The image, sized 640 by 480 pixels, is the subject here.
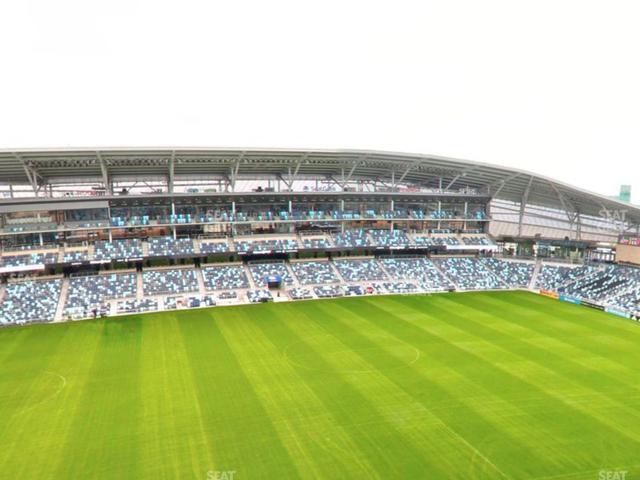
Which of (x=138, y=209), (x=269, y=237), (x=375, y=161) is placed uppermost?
(x=375, y=161)

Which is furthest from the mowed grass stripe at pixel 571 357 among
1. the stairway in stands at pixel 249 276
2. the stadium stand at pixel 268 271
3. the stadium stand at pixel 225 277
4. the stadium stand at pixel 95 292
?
the stadium stand at pixel 95 292

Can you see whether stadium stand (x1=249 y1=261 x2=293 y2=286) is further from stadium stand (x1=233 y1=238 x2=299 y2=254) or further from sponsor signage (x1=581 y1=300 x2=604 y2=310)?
sponsor signage (x1=581 y1=300 x2=604 y2=310)

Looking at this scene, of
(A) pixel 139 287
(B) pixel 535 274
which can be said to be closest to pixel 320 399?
(A) pixel 139 287

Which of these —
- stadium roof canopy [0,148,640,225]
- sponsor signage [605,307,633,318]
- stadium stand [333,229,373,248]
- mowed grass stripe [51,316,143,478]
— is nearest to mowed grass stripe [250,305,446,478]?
mowed grass stripe [51,316,143,478]

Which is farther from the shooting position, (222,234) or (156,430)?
(222,234)

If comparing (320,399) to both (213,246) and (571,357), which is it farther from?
(213,246)

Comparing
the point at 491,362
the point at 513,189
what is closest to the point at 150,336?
the point at 491,362

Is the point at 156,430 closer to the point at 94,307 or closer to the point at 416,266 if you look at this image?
the point at 94,307
